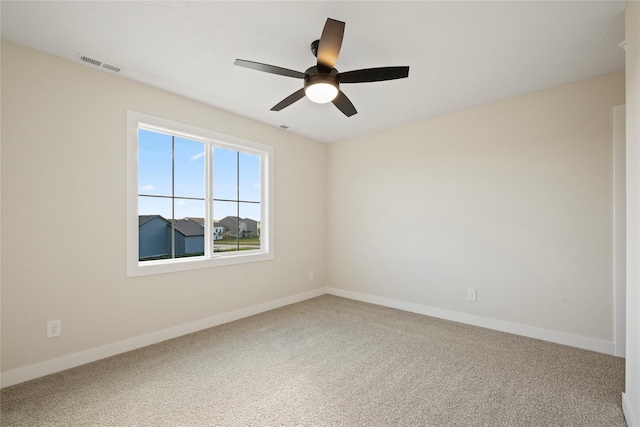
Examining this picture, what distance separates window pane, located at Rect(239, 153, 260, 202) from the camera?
13.0 feet

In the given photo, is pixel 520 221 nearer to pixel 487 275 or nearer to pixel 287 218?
pixel 487 275

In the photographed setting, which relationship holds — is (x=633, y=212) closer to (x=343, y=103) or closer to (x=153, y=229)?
(x=343, y=103)

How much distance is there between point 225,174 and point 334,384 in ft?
8.81

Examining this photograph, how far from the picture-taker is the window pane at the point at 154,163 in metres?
3.06

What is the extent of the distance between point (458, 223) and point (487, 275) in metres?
0.66

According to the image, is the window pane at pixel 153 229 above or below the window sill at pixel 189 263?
above

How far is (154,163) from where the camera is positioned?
316 centimetres

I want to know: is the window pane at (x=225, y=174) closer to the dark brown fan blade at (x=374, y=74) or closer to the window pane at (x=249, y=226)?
the window pane at (x=249, y=226)

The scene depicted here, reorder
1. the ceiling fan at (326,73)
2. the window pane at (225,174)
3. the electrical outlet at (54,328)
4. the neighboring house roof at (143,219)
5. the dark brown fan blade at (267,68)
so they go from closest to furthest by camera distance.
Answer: the ceiling fan at (326,73) < the dark brown fan blade at (267,68) < the electrical outlet at (54,328) < the neighboring house roof at (143,219) < the window pane at (225,174)

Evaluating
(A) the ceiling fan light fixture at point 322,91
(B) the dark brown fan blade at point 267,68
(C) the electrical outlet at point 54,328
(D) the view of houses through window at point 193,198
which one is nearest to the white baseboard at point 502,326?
(D) the view of houses through window at point 193,198

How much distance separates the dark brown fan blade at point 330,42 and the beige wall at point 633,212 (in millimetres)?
1611

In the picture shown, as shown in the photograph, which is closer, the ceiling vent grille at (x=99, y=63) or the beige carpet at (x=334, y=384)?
the beige carpet at (x=334, y=384)

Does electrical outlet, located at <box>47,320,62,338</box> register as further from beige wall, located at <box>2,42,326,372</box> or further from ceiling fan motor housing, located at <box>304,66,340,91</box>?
ceiling fan motor housing, located at <box>304,66,340,91</box>

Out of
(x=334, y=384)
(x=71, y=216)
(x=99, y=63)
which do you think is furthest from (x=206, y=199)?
(x=334, y=384)
